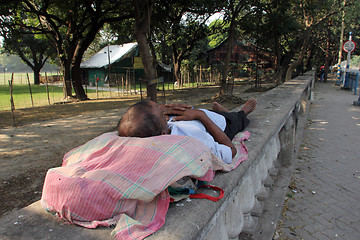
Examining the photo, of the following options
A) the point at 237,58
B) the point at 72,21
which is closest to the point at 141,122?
the point at 72,21

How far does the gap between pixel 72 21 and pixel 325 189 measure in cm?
1395

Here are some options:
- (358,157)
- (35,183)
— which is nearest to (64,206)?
(35,183)

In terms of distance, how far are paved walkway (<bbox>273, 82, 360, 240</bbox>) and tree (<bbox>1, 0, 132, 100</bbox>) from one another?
10391mm

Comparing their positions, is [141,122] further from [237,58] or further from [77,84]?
[237,58]

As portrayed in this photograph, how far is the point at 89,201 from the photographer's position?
44.4 inches

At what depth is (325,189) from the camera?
354cm

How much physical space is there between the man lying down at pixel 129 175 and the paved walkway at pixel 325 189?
1649 millimetres

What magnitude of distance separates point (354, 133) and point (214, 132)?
19.2 feet

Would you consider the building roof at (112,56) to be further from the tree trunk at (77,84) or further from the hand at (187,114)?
the hand at (187,114)

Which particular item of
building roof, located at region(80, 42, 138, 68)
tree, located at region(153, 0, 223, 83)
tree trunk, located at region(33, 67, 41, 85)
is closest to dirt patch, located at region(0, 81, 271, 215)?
tree, located at region(153, 0, 223, 83)

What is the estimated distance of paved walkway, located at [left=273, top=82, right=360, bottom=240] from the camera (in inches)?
104

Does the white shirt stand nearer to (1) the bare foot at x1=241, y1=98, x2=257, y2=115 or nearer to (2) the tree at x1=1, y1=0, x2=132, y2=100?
(1) the bare foot at x1=241, y1=98, x2=257, y2=115

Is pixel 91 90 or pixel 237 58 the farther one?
pixel 237 58

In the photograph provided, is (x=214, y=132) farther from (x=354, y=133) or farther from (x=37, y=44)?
(x=37, y=44)
